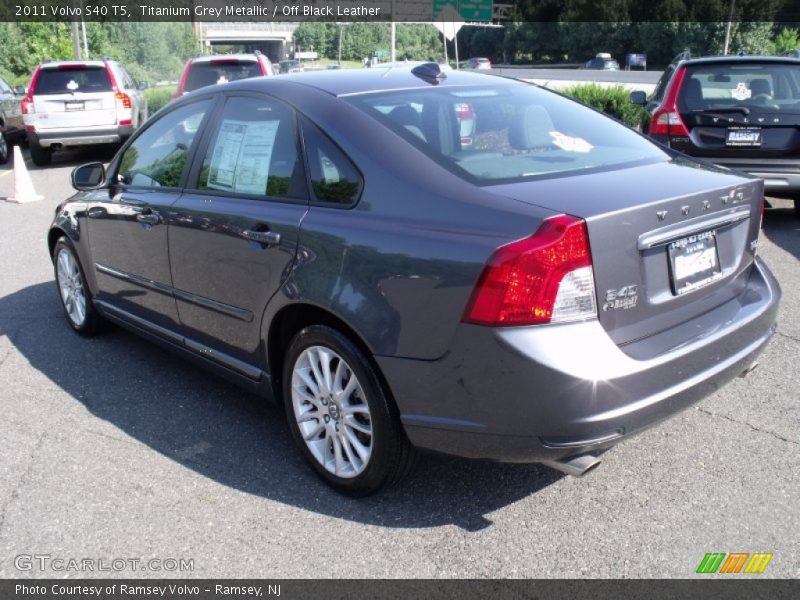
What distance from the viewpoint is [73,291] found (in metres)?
5.39

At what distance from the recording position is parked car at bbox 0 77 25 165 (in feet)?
51.1


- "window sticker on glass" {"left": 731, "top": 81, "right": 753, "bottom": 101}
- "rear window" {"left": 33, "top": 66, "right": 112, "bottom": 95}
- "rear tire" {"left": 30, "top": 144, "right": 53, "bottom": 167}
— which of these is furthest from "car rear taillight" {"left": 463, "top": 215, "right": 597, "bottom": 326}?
"rear tire" {"left": 30, "top": 144, "right": 53, "bottom": 167}

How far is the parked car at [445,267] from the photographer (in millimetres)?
2629

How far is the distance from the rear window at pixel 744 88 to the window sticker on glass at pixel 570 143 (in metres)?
4.84

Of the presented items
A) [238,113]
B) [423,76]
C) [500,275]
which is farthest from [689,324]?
[238,113]

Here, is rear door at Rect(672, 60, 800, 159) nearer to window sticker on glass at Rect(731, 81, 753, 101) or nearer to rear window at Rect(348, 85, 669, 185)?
window sticker on glass at Rect(731, 81, 753, 101)

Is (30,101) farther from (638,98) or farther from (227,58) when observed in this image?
(638,98)

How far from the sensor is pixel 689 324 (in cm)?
296

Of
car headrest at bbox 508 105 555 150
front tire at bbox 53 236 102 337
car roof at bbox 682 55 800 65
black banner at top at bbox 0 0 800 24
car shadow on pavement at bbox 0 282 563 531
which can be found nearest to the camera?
car shadow on pavement at bbox 0 282 563 531

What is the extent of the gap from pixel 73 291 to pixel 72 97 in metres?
10.5

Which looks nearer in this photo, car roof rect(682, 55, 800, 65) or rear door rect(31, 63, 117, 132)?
car roof rect(682, 55, 800, 65)

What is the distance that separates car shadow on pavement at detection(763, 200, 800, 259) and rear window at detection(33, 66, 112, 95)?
1156 cm
